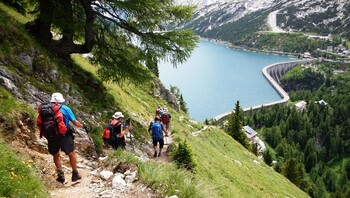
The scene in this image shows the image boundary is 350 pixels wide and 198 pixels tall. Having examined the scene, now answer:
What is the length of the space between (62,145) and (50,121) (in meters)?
0.83

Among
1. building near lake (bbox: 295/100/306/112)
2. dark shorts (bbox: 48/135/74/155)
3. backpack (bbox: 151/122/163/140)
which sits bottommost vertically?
building near lake (bbox: 295/100/306/112)

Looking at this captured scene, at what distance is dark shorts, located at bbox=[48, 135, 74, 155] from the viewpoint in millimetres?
9281

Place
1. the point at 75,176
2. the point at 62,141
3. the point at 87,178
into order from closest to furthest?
1. the point at 62,141
2. the point at 75,176
3. the point at 87,178

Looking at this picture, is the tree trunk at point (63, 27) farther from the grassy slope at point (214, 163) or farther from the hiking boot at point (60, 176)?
the hiking boot at point (60, 176)

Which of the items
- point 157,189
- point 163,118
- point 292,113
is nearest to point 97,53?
point 163,118

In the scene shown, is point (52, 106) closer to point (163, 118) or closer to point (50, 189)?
point (50, 189)

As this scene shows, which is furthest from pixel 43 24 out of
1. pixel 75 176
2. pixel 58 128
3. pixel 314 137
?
pixel 314 137

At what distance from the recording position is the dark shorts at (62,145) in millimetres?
9281

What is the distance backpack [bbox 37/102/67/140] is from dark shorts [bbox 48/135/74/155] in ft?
0.94

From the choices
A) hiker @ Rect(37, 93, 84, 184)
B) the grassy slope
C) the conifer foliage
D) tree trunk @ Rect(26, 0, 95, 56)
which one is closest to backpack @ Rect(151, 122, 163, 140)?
the conifer foliage

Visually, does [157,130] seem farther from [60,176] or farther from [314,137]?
[314,137]

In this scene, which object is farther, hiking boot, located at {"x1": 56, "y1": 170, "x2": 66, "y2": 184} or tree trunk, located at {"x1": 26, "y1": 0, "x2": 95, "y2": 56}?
tree trunk, located at {"x1": 26, "y1": 0, "x2": 95, "y2": 56}

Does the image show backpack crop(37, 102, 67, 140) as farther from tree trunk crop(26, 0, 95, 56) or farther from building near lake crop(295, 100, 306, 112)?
building near lake crop(295, 100, 306, 112)

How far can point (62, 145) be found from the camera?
9.36m
